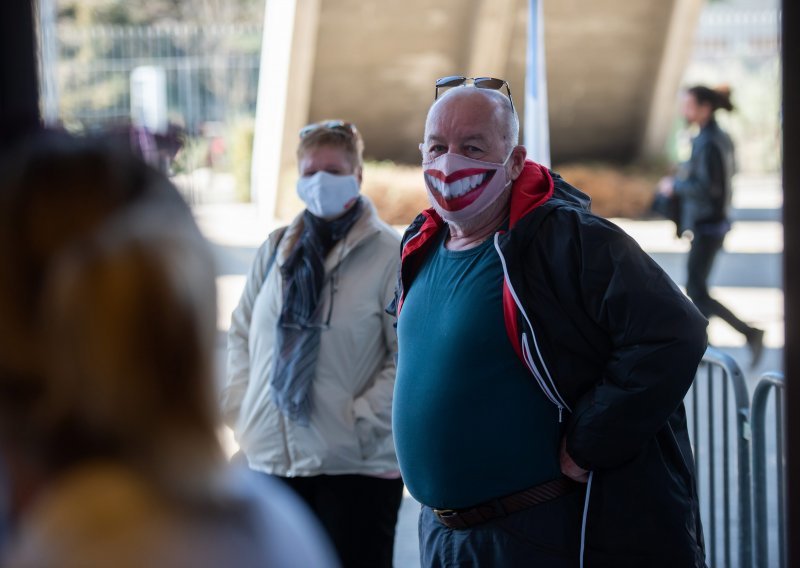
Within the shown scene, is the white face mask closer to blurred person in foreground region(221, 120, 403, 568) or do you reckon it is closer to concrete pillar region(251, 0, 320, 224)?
blurred person in foreground region(221, 120, 403, 568)

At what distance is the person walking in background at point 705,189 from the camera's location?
894 cm

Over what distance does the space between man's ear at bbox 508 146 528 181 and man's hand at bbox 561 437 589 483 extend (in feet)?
2.54

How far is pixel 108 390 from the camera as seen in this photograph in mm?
1172

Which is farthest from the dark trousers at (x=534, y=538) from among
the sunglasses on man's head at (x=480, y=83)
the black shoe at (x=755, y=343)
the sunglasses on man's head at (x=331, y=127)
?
the black shoe at (x=755, y=343)

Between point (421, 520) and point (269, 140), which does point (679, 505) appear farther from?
point (269, 140)

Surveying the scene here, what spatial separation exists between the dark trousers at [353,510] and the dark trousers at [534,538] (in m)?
0.95

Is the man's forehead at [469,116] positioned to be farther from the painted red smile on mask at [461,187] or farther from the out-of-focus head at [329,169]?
the out-of-focus head at [329,169]

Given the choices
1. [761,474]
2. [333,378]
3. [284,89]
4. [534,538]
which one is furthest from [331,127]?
[284,89]

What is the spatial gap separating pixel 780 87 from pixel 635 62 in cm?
1961

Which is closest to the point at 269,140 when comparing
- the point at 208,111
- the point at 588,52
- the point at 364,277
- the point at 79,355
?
the point at 588,52

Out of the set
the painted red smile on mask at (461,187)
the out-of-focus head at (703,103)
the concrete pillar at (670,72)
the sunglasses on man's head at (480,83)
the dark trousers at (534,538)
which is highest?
the concrete pillar at (670,72)

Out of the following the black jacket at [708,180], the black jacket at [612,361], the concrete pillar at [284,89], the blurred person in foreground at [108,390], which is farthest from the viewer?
the concrete pillar at [284,89]

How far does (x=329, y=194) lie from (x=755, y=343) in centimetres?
572

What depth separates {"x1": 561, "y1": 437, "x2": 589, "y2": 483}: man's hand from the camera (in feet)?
8.89
